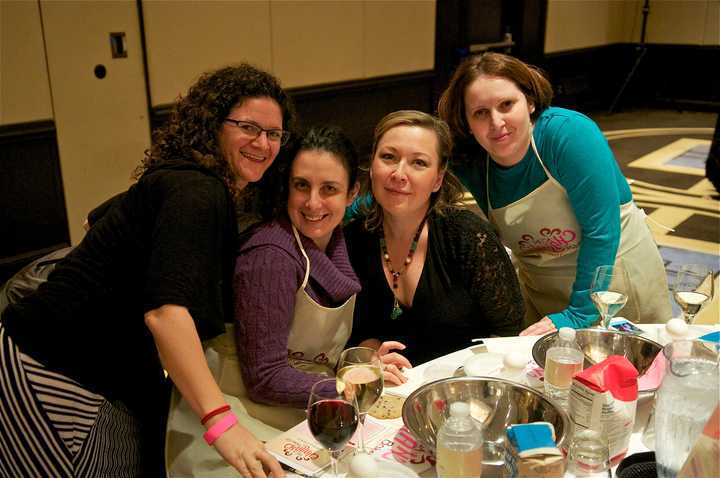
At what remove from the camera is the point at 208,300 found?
150 centimetres

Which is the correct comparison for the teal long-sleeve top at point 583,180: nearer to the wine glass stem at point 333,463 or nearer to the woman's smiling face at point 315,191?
the woman's smiling face at point 315,191

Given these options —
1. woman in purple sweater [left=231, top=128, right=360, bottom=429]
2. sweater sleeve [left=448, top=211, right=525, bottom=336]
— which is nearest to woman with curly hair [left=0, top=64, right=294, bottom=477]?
woman in purple sweater [left=231, top=128, right=360, bottom=429]

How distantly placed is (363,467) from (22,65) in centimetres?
354

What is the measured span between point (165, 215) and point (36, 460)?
0.66 metres

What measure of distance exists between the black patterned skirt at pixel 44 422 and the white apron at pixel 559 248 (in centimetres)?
156

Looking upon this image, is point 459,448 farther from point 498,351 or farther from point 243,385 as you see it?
point 243,385

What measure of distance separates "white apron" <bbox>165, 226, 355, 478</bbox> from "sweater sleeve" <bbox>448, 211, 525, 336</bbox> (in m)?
0.41

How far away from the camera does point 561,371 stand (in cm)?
147

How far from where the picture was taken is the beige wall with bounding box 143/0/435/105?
470cm

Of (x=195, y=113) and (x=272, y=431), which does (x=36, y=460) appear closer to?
(x=272, y=431)

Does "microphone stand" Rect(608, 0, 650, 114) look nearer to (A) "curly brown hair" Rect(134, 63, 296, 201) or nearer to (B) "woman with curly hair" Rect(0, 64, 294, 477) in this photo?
(A) "curly brown hair" Rect(134, 63, 296, 201)

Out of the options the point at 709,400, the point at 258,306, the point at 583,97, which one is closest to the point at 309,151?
the point at 258,306

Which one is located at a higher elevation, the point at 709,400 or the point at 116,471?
the point at 709,400

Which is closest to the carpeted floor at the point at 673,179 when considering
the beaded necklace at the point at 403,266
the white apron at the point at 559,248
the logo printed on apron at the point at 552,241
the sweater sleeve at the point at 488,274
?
the white apron at the point at 559,248
